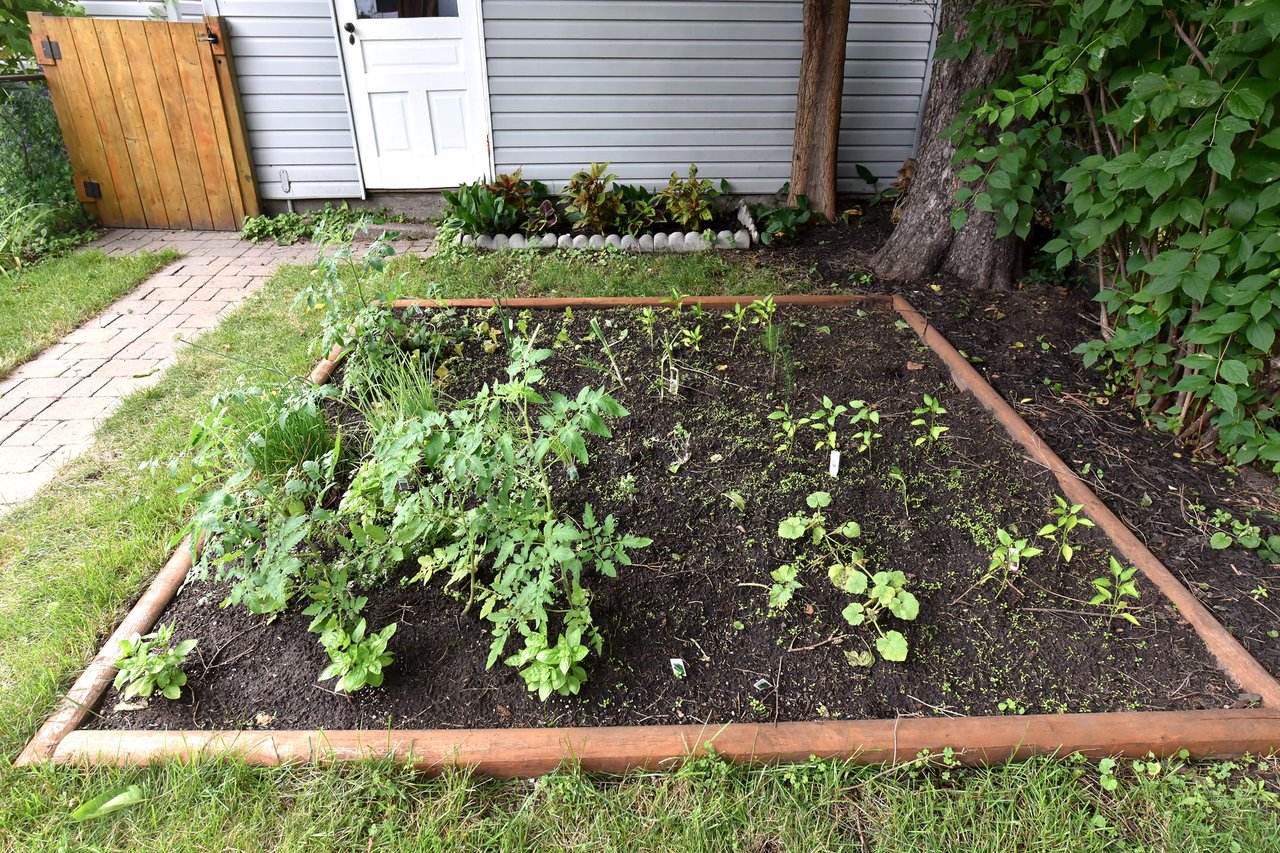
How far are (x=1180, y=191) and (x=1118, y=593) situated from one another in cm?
142

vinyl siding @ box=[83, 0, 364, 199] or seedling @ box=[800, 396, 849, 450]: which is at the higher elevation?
vinyl siding @ box=[83, 0, 364, 199]

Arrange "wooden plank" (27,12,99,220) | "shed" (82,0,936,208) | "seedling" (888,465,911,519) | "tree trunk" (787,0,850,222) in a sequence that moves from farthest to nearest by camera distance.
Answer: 1. "shed" (82,0,936,208)
2. "wooden plank" (27,12,99,220)
3. "tree trunk" (787,0,850,222)
4. "seedling" (888,465,911,519)

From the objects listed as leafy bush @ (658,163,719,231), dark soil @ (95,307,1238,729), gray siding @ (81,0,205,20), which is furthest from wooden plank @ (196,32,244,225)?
dark soil @ (95,307,1238,729)

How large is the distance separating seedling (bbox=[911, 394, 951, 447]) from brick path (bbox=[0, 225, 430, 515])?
3.08 m

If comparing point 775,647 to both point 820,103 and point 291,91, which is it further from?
point 291,91

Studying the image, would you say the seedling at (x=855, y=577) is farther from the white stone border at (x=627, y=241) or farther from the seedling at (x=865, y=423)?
A: the white stone border at (x=627, y=241)

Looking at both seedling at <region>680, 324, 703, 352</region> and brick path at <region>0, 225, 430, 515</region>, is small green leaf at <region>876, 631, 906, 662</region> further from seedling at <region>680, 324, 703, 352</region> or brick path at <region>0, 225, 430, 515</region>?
brick path at <region>0, 225, 430, 515</region>

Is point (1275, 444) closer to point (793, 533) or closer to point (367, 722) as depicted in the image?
point (793, 533)

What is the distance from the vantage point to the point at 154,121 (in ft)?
17.7

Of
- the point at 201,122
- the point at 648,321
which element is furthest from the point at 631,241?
the point at 201,122

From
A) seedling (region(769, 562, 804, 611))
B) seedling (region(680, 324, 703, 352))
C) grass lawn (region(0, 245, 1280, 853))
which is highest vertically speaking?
seedling (region(680, 324, 703, 352))

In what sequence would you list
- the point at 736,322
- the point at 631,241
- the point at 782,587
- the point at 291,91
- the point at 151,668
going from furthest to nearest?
the point at 291,91, the point at 631,241, the point at 736,322, the point at 782,587, the point at 151,668

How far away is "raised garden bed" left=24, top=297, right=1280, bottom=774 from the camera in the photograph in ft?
5.53

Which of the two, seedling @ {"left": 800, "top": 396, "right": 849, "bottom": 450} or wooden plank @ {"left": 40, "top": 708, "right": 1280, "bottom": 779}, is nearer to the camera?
wooden plank @ {"left": 40, "top": 708, "right": 1280, "bottom": 779}
